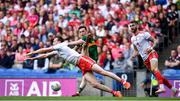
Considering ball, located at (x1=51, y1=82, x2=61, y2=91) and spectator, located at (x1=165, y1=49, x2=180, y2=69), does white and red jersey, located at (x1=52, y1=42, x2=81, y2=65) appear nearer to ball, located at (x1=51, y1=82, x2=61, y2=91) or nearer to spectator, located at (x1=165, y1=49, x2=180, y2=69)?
ball, located at (x1=51, y1=82, x2=61, y2=91)

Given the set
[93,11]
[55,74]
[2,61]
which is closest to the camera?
[55,74]

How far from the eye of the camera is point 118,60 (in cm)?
2069

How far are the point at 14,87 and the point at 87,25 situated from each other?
400 cm

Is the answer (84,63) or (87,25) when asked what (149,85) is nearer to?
(84,63)

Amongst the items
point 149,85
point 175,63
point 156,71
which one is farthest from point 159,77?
point 175,63

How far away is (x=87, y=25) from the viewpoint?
22.7 m

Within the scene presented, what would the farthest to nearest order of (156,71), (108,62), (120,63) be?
(108,62) → (120,63) → (156,71)

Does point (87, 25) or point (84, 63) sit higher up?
point (87, 25)

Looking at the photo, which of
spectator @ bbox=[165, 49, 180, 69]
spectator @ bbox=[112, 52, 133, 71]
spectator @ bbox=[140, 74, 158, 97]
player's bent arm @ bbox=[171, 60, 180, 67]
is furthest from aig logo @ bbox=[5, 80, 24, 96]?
player's bent arm @ bbox=[171, 60, 180, 67]

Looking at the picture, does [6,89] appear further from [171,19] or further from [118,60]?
[171,19]

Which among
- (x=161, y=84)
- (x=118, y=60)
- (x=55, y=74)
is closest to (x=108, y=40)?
(x=118, y=60)

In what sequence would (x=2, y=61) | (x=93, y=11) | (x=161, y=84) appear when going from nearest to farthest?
(x=161, y=84), (x=2, y=61), (x=93, y=11)

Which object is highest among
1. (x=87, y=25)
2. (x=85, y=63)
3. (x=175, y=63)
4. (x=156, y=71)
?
(x=87, y=25)

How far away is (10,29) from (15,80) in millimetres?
4160
